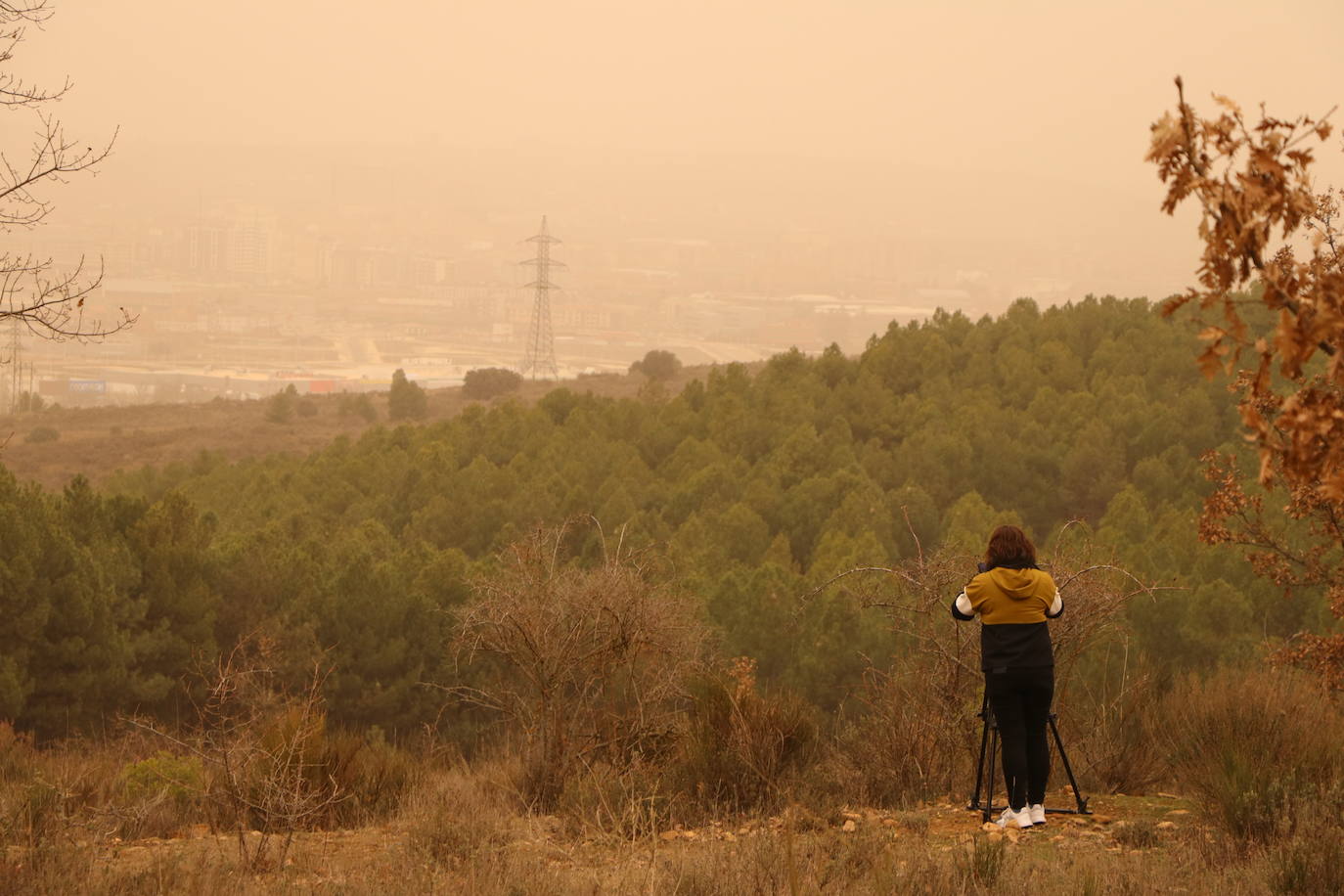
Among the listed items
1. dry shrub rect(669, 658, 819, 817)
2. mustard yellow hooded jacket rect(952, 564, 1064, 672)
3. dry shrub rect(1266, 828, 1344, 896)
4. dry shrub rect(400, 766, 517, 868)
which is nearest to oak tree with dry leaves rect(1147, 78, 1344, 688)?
dry shrub rect(1266, 828, 1344, 896)

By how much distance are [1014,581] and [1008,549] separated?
16cm

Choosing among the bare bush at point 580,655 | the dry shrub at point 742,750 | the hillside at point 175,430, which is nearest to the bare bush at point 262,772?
the bare bush at point 580,655

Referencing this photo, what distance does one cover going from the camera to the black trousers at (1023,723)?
605 centimetres

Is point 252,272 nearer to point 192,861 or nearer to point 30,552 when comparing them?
point 30,552

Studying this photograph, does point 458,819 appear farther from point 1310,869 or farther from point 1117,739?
point 1117,739

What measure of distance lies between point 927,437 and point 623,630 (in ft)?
65.1

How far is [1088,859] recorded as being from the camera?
5152mm

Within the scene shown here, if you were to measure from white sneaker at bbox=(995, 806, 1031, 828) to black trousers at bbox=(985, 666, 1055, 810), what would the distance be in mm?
40

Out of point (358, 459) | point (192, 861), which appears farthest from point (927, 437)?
point (192, 861)

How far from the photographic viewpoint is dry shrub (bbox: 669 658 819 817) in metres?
7.42

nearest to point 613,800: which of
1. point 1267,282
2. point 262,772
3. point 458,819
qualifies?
point 458,819

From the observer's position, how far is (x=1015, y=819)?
242 inches

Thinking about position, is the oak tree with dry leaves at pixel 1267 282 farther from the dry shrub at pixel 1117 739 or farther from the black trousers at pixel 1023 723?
the dry shrub at pixel 1117 739

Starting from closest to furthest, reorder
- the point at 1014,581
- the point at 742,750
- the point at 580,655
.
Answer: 1. the point at 1014,581
2. the point at 742,750
3. the point at 580,655
